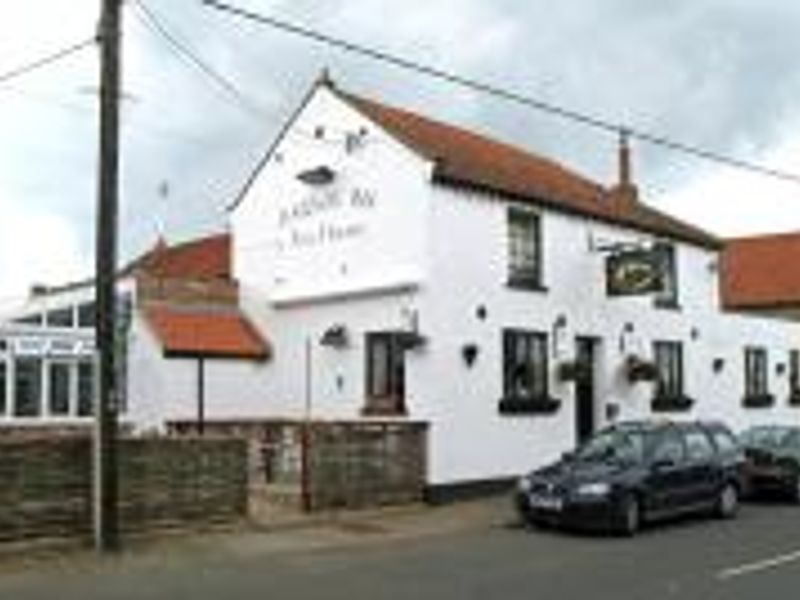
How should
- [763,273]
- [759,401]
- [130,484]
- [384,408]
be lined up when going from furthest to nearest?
[763,273]
[759,401]
[384,408]
[130,484]

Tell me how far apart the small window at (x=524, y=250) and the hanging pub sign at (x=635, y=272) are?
75.1 inches

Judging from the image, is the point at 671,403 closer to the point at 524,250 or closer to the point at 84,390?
the point at 524,250

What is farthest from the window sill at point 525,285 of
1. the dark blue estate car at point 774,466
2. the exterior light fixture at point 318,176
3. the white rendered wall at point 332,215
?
the dark blue estate car at point 774,466

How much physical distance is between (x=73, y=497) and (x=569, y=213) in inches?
567

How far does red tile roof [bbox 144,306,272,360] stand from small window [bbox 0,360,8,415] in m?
2.81

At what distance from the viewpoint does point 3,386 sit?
2812 cm

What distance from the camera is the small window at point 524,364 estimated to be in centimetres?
2825

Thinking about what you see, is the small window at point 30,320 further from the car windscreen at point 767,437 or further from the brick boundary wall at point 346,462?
the car windscreen at point 767,437

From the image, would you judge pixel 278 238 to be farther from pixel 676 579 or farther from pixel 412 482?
pixel 676 579

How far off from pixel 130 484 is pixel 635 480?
7163 millimetres

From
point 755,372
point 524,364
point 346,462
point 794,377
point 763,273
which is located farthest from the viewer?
point 763,273

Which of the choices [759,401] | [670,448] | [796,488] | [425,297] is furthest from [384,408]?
[759,401]

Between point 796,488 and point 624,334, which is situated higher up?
point 624,334

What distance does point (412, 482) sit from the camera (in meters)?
24.9
